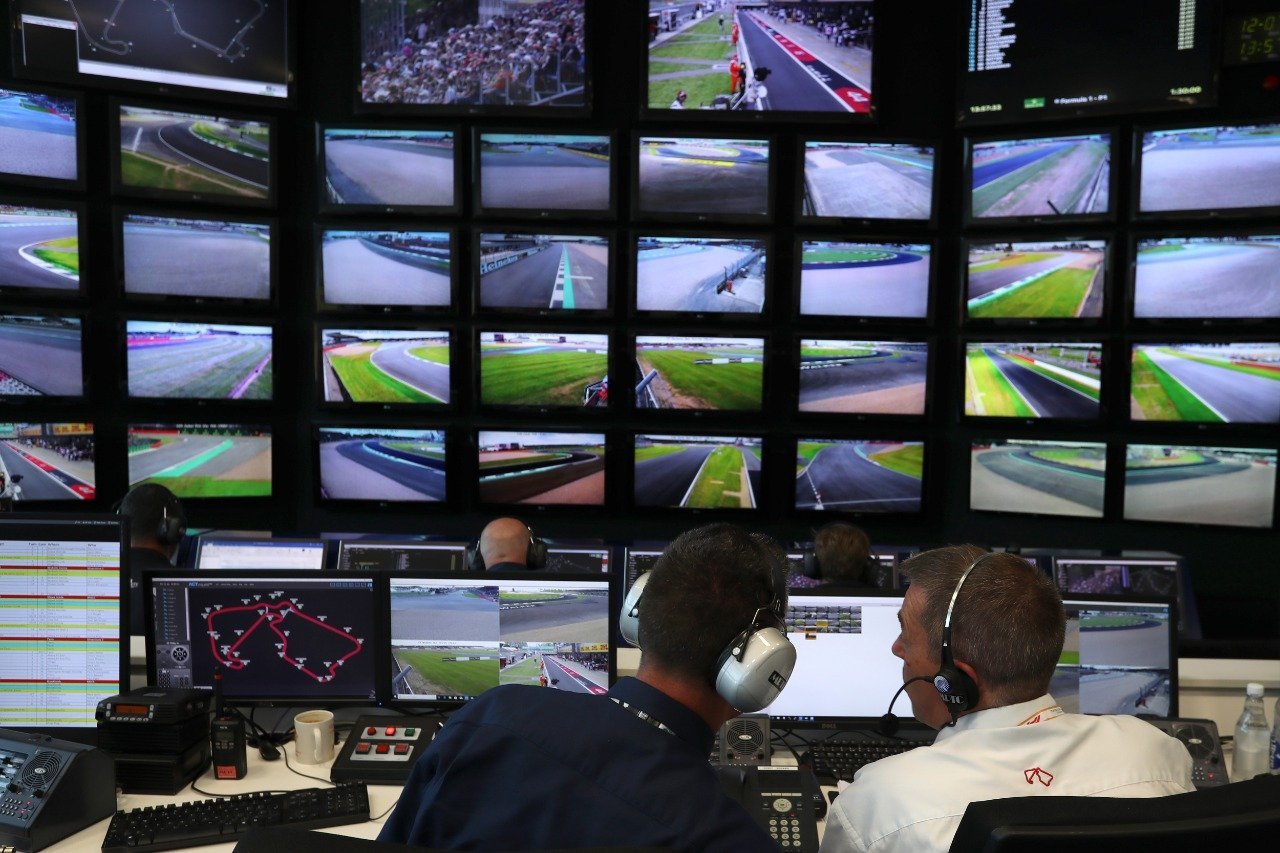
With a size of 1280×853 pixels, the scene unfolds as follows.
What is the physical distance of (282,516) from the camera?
14.8 ft

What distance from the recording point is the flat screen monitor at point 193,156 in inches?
159

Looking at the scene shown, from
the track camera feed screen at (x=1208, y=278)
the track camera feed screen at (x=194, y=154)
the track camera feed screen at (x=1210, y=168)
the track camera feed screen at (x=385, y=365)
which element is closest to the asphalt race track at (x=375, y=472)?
the track camera feed screen at (x=385, y=365)

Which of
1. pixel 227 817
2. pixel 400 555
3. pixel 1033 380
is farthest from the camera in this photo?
pixel 1033 380

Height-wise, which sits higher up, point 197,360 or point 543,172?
point 543,172

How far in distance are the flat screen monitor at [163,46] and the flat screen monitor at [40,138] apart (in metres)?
0.09

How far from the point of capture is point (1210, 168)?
3.93m

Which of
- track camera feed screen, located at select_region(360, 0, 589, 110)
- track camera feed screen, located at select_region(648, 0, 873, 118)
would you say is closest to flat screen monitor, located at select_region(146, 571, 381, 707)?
track camera feed screen, located at select_region(360, 0, 589, 110)

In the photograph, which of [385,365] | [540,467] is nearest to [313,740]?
[540,467]

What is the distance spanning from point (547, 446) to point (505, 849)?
3.41 metres

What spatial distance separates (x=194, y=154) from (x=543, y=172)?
1525 millimetres

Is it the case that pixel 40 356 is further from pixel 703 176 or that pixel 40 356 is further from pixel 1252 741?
pixel 1252 741

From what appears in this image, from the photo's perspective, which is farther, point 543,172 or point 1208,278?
point 543,172

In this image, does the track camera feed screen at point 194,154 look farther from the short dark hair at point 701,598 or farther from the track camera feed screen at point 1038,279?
the short dark hair at point 701,598

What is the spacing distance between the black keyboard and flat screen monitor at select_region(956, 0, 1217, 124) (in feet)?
12.5
